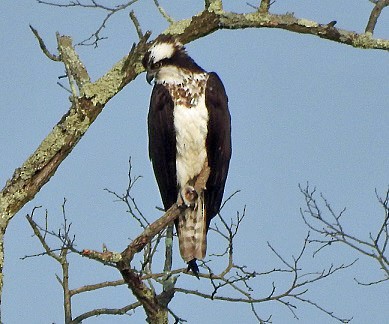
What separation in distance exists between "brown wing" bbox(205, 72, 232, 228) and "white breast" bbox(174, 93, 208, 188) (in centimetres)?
5

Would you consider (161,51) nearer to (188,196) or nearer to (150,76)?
(150,76)

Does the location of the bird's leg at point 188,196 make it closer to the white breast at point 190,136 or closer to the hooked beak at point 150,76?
the white breast at point 190,136

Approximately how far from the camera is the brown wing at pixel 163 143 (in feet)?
21.4

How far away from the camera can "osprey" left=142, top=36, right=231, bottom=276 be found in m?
6.51

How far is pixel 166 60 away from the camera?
6.64 meters

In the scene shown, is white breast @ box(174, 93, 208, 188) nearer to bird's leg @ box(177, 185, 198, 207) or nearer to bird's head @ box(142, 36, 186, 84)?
bird's leg @ box(177, 185, 198, 207)

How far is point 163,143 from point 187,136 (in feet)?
0.64

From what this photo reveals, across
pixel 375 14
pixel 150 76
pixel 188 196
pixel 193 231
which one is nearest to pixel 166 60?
pixel 150 76

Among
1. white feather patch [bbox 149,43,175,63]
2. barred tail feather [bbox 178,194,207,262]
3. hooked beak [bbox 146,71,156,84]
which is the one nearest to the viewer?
barred tail feather [bbox 178,194,207,262]

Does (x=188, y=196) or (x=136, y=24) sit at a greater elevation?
(x=136, y=24)

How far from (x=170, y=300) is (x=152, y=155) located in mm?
1431

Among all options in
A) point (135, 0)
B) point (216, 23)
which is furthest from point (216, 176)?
point (135, 0)

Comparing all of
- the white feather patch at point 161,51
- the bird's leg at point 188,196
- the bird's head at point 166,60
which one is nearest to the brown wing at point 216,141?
the bird's leg at point 188,196

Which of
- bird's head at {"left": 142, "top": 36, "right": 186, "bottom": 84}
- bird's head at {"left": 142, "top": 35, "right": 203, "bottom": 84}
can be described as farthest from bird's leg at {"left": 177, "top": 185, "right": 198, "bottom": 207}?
bird's head at {"left": 142, "top": 36, "right": 186, "bottom": 84}
